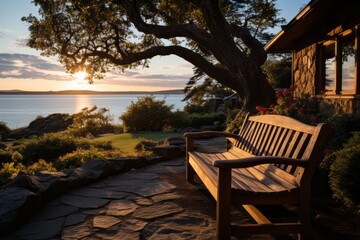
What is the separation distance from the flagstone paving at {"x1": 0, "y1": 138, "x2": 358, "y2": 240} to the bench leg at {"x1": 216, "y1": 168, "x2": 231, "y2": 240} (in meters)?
0.33

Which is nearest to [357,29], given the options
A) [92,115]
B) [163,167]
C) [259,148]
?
[259,148]

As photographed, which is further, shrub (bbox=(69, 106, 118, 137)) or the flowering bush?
shrub (bbox=(69, 106, 118, 137))

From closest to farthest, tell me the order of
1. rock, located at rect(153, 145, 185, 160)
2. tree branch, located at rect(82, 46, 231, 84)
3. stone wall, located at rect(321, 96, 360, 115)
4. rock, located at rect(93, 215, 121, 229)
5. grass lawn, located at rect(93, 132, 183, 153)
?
rock, located at rect(93, 215, 121, 229) < stone wall, located at rect(321, 96, 360, 115) < rock, located at rect(153, 145, 185, 160) < grass lawn, located at rect(93, 132, 183, 153) < tree branch, located at rect(82, 46, 231, 84)

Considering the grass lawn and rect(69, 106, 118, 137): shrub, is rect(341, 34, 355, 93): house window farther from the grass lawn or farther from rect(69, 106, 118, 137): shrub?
rect(69, 106, 118, 137): shrub

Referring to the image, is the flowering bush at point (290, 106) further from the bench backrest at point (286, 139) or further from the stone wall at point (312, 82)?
the bench backrest at point (286, 139)

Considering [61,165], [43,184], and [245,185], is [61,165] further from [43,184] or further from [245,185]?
[245,185]

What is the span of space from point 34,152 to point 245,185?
7.38 m

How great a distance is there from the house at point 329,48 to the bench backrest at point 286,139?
10.6ft

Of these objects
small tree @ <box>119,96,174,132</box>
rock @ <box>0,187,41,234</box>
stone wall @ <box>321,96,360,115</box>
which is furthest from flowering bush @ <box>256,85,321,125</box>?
small tree @ <box>119,96,174,132</box>

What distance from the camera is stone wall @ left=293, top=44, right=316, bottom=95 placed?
938cm

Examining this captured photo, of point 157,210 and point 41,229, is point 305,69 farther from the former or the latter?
point 41,229

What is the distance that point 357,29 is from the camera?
693cm

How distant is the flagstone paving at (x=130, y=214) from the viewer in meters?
3.38

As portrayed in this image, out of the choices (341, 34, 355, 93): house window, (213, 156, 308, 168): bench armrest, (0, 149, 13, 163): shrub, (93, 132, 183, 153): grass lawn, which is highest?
(341, 34, 355, 93): house window
